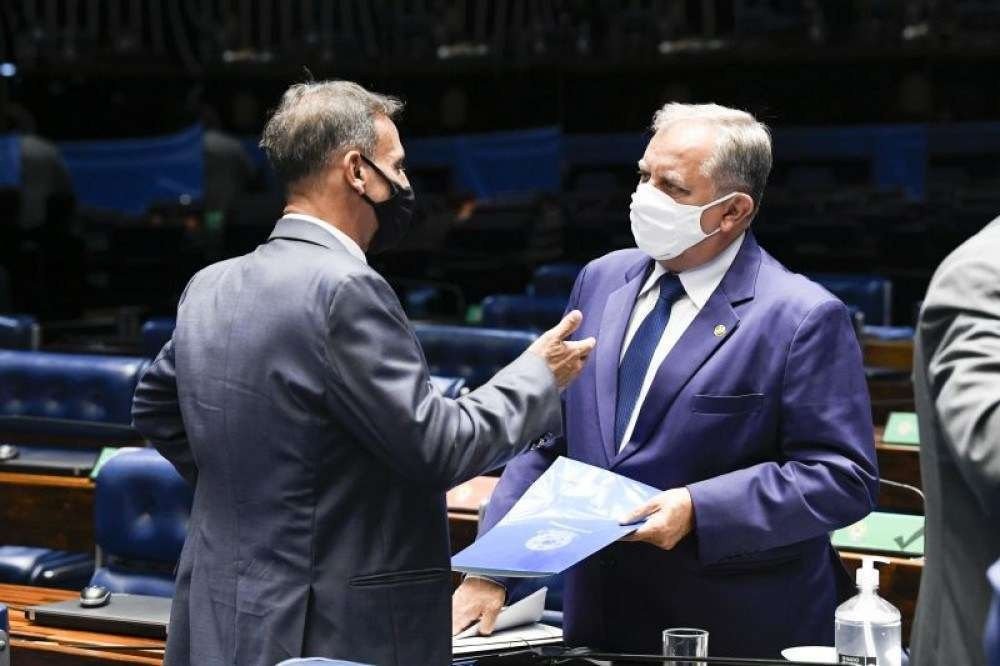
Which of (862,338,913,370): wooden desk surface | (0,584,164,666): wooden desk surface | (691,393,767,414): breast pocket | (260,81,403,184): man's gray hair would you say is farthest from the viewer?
(862,338,913,370): wooden desk surface

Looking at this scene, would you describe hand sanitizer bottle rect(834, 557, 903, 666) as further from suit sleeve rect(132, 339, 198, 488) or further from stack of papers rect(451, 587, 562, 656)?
suit sleeve rect(132, 339, 198, 488)

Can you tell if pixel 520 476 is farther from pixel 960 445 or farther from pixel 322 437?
pixel 960 445

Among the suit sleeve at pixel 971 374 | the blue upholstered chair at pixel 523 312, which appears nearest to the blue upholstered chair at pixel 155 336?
the blue upholstered chair at pixel 523 312

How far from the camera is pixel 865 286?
732 cm

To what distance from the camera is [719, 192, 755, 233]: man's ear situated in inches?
94.3

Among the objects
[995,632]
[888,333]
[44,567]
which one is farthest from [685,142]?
[888,333]

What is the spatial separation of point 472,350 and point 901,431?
1.56 metres

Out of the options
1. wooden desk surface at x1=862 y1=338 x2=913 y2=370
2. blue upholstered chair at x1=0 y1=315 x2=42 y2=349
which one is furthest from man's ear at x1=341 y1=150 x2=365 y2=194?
blue upholstered chair at x1=0 y1=315 x2=42 y2=349

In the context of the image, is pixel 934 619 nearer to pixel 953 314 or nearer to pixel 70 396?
pixel 953 314

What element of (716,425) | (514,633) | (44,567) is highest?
(716,425)

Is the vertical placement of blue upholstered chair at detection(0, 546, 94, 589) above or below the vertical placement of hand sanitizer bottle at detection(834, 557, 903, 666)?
below

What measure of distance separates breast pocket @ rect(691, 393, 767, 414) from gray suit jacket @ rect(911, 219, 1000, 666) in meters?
0.61

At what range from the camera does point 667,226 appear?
238 cm

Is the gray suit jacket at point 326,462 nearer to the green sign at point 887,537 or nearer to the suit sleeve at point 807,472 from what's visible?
the suit sleeve at point 807,472
